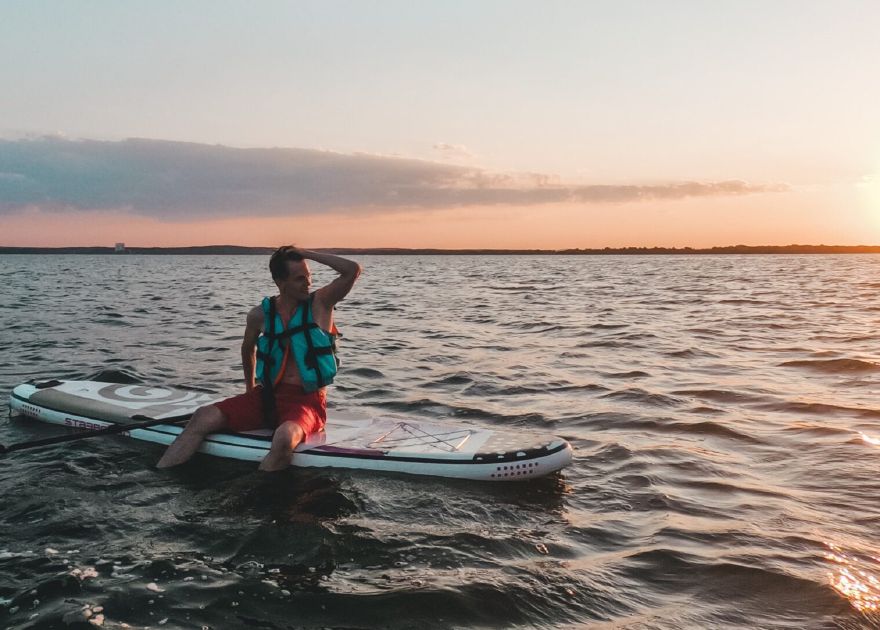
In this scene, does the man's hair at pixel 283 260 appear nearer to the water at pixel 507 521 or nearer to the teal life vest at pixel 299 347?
the teal life vest at pixel 299 347

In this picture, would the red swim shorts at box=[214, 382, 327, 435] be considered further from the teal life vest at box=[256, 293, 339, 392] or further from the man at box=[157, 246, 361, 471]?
the teal life vest at box=[256, 293, 339, 392]

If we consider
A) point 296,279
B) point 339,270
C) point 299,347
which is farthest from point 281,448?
point 339,270

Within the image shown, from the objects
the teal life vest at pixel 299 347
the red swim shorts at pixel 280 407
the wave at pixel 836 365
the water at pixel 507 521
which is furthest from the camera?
the wave at pixel 836 365

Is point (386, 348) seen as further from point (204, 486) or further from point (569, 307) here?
point (569, 307)

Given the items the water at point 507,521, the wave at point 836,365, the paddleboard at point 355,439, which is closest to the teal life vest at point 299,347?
the paddleboard at point 355,439

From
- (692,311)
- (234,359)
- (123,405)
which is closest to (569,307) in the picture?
(692,311)

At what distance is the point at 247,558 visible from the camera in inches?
167

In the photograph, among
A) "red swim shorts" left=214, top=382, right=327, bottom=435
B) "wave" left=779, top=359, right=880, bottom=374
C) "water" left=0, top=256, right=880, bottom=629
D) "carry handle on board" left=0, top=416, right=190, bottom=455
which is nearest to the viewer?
"water" left=0, top=256, right=880, bottom=629

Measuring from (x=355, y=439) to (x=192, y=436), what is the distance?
1.43 m

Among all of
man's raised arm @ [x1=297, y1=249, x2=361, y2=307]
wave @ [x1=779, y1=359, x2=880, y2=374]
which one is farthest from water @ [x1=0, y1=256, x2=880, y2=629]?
man's raised arm @ [x1=297, y1=249, x2=361, y2=307]

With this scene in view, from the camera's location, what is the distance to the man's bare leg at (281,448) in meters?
5.75

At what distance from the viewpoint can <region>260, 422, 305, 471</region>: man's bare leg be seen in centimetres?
575

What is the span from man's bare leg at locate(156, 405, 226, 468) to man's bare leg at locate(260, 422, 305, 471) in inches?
25.9

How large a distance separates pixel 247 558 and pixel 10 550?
1.43 meters
